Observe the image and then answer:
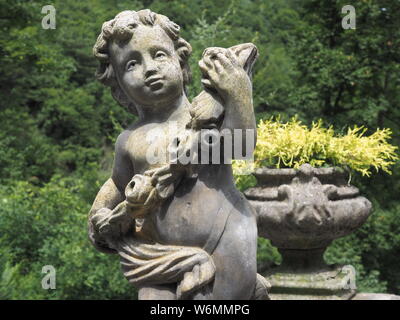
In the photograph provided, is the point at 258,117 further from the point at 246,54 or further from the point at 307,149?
the point at 246,54

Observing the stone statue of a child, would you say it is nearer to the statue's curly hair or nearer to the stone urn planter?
the statue's curly hair

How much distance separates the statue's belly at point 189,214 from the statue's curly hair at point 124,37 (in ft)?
2.13

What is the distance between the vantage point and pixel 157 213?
113 inches

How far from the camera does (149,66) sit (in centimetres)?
289

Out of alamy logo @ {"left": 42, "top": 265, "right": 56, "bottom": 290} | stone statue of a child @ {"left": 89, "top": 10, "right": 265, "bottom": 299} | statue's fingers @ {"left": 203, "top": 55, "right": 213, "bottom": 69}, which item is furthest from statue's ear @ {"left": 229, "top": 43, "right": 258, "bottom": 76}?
alamy logo @ {"left": 42, "top": 265, "right": 56, "bottom": 290}

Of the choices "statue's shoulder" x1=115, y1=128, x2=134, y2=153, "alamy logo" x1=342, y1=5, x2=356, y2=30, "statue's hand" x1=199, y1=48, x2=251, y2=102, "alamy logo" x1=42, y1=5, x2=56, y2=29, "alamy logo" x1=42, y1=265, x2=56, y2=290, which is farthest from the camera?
"alamy logo" x1=42, y1=5, x2=56, y2=29

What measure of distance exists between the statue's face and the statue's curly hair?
1.4 inches

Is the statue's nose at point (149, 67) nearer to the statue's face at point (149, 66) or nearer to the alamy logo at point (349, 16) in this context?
the statue's face at point (149, 66)

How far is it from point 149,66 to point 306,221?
279cm

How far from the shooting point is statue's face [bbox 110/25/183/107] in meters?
2.90

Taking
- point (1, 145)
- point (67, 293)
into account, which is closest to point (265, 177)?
point (67, 293)

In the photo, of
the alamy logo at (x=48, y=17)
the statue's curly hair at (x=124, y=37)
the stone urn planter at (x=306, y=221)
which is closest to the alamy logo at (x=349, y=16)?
the stone urn planter at (x=306, y=221)

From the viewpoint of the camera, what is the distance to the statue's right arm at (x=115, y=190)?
10.1 ft

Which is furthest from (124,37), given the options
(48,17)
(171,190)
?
(48,17)
